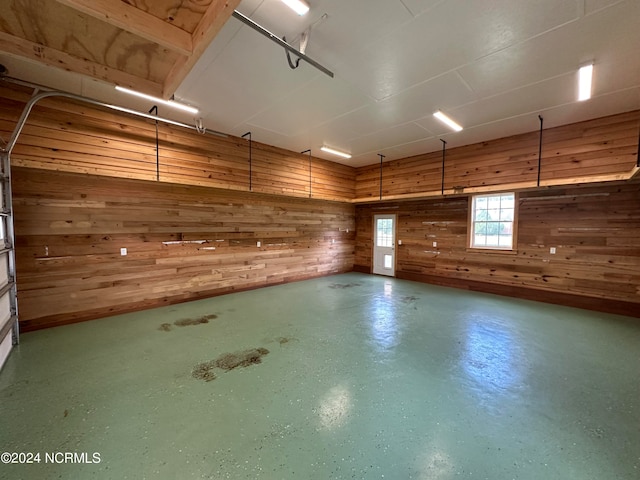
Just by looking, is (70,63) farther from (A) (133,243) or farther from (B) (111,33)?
(A) (133,243)

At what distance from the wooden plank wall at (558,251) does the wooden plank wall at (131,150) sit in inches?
160

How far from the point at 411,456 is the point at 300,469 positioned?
0.75 metres

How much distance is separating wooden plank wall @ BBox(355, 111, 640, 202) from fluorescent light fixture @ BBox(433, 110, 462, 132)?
1303mm

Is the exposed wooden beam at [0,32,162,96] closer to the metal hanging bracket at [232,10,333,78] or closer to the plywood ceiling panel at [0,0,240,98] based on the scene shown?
the plywood ceiling panel at [0,0,240,98]

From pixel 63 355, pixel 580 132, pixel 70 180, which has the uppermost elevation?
pixel 580 132

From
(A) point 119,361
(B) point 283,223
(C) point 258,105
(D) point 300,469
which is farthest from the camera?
(B) point 283,223

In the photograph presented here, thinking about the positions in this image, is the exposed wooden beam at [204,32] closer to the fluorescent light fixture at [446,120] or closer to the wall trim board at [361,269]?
the fluorescent light fixture at [446,120]

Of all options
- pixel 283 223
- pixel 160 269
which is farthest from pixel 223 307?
pixel 283 223

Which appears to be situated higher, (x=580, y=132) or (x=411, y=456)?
(x=580, y=132)

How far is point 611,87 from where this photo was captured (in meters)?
3.66

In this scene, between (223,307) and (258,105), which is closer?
(258,105)

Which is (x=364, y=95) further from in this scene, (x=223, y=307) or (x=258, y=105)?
(x=223, y=307)

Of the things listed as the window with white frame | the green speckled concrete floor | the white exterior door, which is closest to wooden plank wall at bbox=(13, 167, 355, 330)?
the green speckled concrete floor

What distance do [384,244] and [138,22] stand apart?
300 inches
